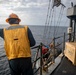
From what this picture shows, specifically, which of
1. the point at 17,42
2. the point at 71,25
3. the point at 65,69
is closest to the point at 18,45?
the point at 17,42

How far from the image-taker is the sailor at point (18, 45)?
3521 mm

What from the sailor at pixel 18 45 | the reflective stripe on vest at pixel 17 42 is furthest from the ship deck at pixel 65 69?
the reflective stripe on vest at pixel 17 42

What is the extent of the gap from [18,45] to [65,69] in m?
3.44

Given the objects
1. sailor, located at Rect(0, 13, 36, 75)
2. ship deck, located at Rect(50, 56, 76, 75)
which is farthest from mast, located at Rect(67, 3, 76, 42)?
sailor, located at Rect(0, 13, 36, 75)

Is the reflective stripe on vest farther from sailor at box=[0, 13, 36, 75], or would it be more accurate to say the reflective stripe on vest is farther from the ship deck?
the ship deck

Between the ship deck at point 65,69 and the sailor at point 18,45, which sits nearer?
the sailor at point 18,45

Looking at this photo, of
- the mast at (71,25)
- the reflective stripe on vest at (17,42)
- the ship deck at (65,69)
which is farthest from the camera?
the mast at (71,25)

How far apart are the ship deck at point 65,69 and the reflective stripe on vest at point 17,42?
279 centimetres

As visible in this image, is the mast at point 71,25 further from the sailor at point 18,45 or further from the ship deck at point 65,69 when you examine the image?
the sailor at point 18,45

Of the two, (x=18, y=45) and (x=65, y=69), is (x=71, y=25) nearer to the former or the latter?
(x=65, y=69)

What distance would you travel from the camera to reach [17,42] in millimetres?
3514

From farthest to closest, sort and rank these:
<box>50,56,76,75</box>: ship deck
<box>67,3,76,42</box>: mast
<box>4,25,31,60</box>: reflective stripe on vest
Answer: <box>67,3,76,42</box>: mast < <box>50,56,76,75</box>: ship deck < <box>4,25,31,60</box>: reflective stripe on vest

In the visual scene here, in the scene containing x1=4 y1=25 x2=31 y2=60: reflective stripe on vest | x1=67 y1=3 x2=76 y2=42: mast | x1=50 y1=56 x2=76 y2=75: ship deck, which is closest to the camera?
x1=4 y1=25 x2=31 y2=60: reflective stripe on vest

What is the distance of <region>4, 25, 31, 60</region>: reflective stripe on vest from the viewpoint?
11.5 feet
